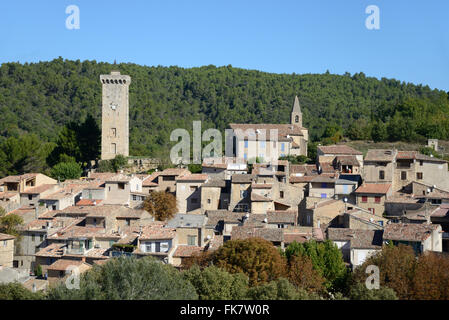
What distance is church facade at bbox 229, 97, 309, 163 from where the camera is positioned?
153 ft

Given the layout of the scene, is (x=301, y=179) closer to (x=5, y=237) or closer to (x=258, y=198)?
(x=258, y=198)

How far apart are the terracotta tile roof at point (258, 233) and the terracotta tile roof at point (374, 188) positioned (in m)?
6.70

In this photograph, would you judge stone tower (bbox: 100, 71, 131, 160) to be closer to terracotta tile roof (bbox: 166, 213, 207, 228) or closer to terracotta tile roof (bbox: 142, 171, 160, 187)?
terracotta tile roof (bbox: 142, 171, 160, 187)

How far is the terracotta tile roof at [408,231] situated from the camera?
28217 millimetres

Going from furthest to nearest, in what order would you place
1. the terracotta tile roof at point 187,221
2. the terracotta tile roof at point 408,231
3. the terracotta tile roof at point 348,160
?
the terracotta tile roof at point 348,160 → the terracotta tile roof at point 187,221 → the terracotta tile roof at point 408,231

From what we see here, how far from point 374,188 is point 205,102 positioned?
181 feet

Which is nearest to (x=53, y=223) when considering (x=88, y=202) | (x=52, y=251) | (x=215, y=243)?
(x=88, y=202)

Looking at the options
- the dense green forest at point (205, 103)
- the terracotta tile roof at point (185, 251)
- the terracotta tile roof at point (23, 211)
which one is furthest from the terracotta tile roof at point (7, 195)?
the terracotta tile roof at point (185, 251)

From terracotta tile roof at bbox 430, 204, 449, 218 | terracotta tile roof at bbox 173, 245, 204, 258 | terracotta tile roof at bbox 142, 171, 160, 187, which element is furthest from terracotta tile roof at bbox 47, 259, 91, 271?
terracotta tile roof at bbox 430, 204, 449, 218

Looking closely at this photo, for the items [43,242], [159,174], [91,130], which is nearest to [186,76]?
[91,130]

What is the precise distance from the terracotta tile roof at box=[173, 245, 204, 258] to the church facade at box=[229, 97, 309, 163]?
53.6 ft

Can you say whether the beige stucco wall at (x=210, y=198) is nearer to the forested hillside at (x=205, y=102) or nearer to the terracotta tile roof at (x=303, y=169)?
the terracotta tile roof at (x=303, y=169)
